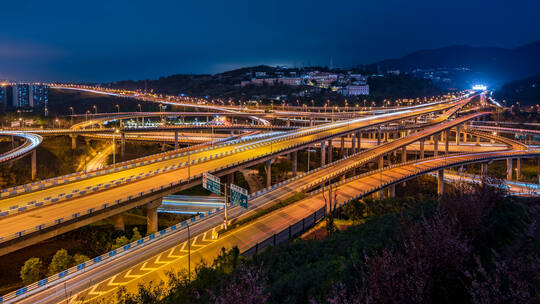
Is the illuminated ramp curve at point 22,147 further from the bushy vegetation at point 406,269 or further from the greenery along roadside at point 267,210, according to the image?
the bushy vegetation at point 406,269

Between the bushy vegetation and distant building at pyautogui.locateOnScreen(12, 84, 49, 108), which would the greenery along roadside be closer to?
the bushy vegetation

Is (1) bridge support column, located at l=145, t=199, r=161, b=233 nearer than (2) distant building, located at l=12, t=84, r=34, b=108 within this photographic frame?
Yes

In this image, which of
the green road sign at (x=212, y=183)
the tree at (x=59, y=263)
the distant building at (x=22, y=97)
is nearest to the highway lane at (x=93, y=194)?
the tree at (x=59, y=263)

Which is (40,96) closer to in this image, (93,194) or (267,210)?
(93,194)

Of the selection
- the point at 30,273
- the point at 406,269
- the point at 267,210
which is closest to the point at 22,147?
the point at 30,273

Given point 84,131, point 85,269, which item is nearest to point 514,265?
point 85,269

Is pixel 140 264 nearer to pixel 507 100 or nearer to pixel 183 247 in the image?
pixel 183 247

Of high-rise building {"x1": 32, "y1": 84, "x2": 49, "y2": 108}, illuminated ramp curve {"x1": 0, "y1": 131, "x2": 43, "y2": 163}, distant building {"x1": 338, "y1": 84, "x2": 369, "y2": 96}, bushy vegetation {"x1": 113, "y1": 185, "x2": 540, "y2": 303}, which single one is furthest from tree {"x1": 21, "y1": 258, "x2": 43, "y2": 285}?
distant building {"x1": 338, "y1": 84, "x2": 369, "y2": 96}
